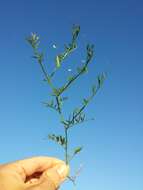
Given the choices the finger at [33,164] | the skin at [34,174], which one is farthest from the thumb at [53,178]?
the finger at [33,164]

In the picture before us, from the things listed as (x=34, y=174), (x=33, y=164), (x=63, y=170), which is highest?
(x=63, y=170)

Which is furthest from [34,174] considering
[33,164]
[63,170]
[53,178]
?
[63,170]

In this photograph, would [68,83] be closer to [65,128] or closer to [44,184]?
[65,128]

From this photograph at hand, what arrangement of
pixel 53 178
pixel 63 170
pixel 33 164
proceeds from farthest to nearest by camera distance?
pixel 33 164
pixel 53 178
pixel 63 170

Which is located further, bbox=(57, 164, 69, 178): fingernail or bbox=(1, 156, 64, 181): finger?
bbox=(1, 156, 64, 181): finger

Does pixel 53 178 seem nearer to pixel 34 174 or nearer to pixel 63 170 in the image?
pixel 63 170

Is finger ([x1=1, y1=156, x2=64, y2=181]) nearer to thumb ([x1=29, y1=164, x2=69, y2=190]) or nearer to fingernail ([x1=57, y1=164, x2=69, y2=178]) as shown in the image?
thumb ([x1=29, y1=164, x2=69, y2=190])

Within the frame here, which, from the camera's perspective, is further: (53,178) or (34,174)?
(34,174)

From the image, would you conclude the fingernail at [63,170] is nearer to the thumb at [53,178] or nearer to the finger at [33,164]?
the thumb at [53,178]

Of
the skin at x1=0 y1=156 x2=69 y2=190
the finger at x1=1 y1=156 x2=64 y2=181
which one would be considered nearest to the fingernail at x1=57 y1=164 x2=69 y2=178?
the skin at x1=0 y1=156 x2=69 y2=190
